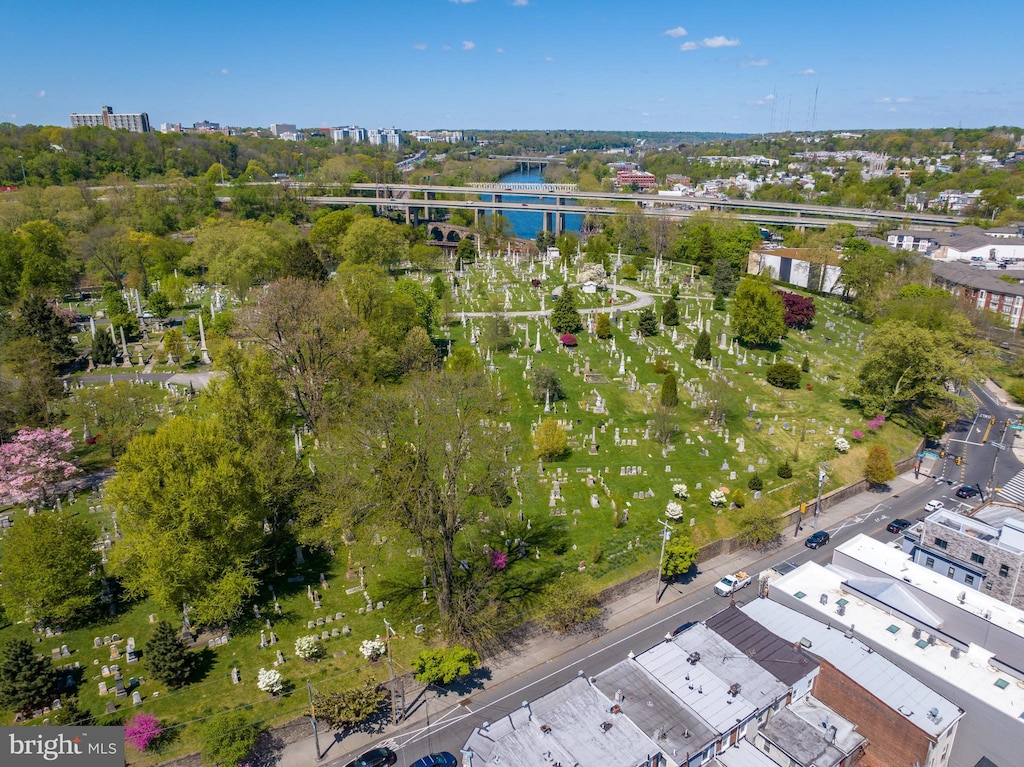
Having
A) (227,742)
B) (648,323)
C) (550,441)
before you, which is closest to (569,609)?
(227,742)

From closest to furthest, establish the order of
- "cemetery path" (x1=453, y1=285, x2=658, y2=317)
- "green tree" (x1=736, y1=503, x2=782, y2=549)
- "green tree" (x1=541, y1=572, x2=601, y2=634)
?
1. "green tree" (x1=541, y1=572, x2=601, y2=634)
2. "green tree" (x1=736, y1=503, x2=782, y2=549)
3. "cemetery path" (x1=453, y1=285, x2=658, y2=317)

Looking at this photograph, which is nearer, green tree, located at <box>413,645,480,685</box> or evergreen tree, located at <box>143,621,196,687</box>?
evergreen tree, located at <box>143,621,196,687</box>

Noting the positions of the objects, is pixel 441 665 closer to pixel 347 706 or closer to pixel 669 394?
pixel 347 706

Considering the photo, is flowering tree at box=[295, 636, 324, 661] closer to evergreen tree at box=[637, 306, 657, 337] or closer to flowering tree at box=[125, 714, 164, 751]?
flowering tree at box=[125, 714, 164, 751]

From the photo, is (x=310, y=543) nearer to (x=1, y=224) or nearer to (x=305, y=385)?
(x=305, y=385)

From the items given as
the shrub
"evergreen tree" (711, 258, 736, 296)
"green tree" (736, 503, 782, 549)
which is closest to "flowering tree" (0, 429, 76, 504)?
"green tree" (736, 503, 782, 549)

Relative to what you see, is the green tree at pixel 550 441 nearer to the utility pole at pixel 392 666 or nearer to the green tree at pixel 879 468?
the utility pole at pixel 392 666
